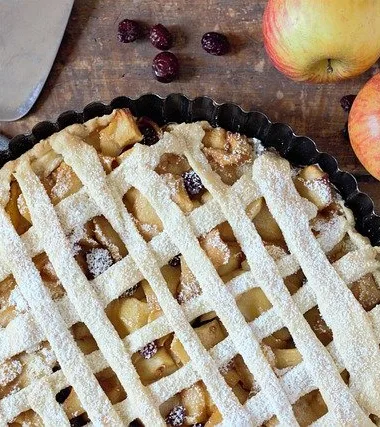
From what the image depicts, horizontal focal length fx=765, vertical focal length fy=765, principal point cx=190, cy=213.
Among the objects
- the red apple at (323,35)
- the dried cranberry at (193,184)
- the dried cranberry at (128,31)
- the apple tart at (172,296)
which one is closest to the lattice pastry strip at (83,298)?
the apple tart at (172,296)

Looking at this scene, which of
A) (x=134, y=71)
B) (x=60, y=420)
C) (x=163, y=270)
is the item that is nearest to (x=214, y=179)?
(x=163, y=270)

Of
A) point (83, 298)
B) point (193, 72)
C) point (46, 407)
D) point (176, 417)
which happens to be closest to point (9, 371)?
point (46, 407)

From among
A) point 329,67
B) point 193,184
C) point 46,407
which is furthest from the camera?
point 329,67

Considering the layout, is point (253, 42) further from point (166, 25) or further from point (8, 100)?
point (8, 100)

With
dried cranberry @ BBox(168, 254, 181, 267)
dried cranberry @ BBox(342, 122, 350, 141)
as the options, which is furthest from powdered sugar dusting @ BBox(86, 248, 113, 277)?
dried cranberry @ BBox(342, 122, 350, 141)

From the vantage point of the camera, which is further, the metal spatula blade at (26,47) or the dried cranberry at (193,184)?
the metal spatula blade at (26,47)

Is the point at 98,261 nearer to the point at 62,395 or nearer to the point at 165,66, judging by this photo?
the point at 62,395

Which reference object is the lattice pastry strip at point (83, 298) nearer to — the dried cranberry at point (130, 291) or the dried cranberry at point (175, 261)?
the dried cranberry at point (130, 291)
